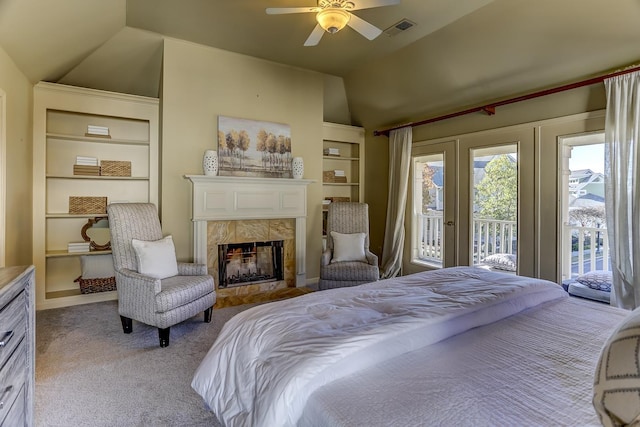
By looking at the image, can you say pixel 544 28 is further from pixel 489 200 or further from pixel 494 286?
pixel 494 286

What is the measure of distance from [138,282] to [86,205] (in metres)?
1.83

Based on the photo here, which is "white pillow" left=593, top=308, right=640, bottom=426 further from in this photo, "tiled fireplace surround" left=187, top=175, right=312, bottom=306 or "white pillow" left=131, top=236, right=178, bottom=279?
"tiled fireplace surround" left=187, top=175, right=312, bottom=306

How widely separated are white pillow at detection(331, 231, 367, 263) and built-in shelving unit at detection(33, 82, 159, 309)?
2.29 meters

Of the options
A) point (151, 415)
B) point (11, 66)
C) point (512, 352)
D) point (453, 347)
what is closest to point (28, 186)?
point (11, 66)

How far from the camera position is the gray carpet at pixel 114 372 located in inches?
73.5

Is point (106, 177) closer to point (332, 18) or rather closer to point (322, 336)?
point (332, 18)

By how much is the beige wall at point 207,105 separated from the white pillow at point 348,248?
27.5 inches

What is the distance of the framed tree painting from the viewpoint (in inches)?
163

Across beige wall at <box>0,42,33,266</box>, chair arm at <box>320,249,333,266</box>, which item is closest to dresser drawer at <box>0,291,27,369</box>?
beige wall at <box>0,42,33,266</box>

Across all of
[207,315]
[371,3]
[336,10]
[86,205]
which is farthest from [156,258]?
[371,3]

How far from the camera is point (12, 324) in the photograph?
1366 mm

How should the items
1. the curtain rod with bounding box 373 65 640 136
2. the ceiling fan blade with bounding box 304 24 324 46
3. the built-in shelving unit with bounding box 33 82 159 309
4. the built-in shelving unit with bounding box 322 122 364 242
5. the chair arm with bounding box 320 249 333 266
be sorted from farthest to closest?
the built-in shelving unit with bounding box 322 122 364 242, the chair arm with bounding box 320 249 333 266, the built-in shelving unit with bounding box 33 82 159 309, the curtain rod with bounding box 373 65 640 136, the ceiling fan blade with bounding box 304 24 324 46

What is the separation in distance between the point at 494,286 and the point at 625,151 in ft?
6.43

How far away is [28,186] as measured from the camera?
11.1ft
